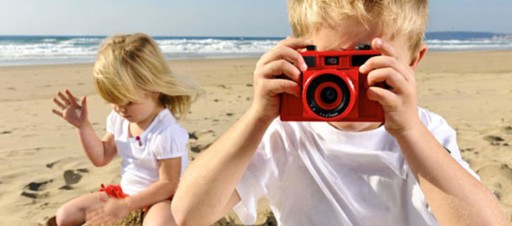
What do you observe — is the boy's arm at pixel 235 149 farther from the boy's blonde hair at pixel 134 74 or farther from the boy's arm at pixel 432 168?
the boy's blonde hair at pixel 134 74

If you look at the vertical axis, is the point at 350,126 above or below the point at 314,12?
below

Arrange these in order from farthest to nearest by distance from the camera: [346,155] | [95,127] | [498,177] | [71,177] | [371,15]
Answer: [95,127] < [71,177] < [498,177] < [346,155] < [371,15]

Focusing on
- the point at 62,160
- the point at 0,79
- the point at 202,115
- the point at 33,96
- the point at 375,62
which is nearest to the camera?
the point at 375,62

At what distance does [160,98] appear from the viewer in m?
3.00

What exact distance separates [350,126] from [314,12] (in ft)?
1.11

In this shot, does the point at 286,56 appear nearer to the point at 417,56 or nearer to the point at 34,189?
the point at 417,56

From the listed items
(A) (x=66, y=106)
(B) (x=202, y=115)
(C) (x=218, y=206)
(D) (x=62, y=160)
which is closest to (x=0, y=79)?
(B) (x=202, y=115)

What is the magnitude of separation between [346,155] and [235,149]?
0.35 m

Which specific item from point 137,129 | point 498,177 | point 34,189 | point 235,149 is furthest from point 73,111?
point 498,177

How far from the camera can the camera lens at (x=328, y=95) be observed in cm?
130

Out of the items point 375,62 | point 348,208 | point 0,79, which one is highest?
point 375,62

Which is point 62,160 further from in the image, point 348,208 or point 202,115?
point 348,208

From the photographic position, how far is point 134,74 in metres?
2.88

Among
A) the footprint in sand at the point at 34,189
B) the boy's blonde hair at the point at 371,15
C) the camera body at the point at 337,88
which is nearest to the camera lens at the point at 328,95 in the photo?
the camera body at the point at 337,88
